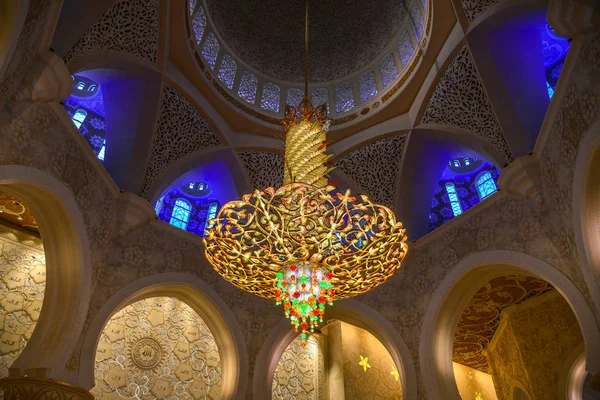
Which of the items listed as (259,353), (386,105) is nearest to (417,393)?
(259,353)

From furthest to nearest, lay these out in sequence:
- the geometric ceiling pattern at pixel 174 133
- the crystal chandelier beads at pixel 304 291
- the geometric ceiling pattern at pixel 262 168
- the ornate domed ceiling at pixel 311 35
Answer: the ornate domed ceiling at pixel 311 35
the geometric ceiling pattern at pixel 262 168
the geometric ceiling pattern at pixel 174 133
the crystal chandelier beads at pixel 304 291

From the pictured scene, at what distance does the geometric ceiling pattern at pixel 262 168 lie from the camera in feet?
27.6

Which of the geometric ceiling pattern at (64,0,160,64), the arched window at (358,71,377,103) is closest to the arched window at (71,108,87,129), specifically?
the geometric ceiling pattern at (64,0,160,64)

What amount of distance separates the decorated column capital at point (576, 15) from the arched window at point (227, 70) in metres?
5.38

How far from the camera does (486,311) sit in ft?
27.5

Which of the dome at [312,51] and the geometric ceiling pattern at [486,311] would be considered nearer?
the geometric ceiling pattern at [486,311]

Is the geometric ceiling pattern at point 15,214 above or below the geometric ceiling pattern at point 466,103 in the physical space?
below

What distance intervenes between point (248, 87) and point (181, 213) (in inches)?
104

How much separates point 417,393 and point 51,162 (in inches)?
212

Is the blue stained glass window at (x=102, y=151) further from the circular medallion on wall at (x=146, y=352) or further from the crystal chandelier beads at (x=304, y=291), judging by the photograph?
the crystal chandelier beads at (x=304, y=291)

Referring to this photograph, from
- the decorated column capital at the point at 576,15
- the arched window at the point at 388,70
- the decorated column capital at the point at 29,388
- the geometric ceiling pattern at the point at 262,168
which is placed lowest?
the decorated column capital at the point at 29,388

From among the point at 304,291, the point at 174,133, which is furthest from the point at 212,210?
the point at 304,291

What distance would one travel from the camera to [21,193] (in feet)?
18.0

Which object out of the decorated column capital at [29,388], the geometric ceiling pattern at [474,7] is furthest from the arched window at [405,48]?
the decorated column capital at [29,388]
